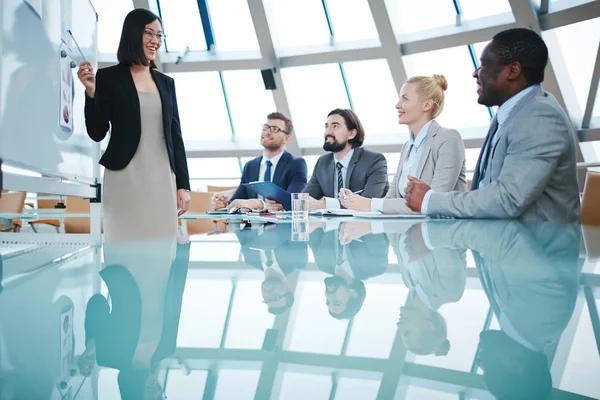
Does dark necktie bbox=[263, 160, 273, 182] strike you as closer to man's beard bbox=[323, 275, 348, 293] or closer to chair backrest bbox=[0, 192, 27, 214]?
chair backrest bbox=[0, 192, 27, 214]

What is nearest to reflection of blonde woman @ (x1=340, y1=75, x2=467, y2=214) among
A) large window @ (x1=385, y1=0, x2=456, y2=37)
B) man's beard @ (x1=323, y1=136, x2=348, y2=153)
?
man's beard @ (x1=323, y1=136, x2=348, y2=153)

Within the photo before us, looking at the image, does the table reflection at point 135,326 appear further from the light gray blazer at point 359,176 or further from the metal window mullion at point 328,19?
the metal window mullion at point 328,19

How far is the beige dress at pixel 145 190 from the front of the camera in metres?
1.80

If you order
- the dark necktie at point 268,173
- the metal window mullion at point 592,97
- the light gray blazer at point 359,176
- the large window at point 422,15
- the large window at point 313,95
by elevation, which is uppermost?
the large window at point 422,15

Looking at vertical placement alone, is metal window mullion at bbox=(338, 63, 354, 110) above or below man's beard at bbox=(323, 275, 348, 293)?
above

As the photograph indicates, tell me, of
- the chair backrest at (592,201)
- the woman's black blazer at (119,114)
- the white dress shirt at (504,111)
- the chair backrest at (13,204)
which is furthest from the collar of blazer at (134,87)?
the chair backrest at (13,204)

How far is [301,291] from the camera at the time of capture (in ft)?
1.29

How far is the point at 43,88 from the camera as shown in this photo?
1.71 meters

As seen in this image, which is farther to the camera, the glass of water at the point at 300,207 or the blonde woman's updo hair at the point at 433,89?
the blonde woman's updo hair at the point at 433,89

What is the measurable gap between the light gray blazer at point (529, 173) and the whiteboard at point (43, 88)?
52.8 inches

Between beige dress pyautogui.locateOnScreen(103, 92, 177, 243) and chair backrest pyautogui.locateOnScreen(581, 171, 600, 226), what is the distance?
1923mm

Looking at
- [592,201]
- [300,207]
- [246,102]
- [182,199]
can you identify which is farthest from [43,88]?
[246,102]

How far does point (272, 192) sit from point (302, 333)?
2.25 meters

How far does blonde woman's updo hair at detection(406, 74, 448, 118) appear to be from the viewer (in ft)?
8.95
